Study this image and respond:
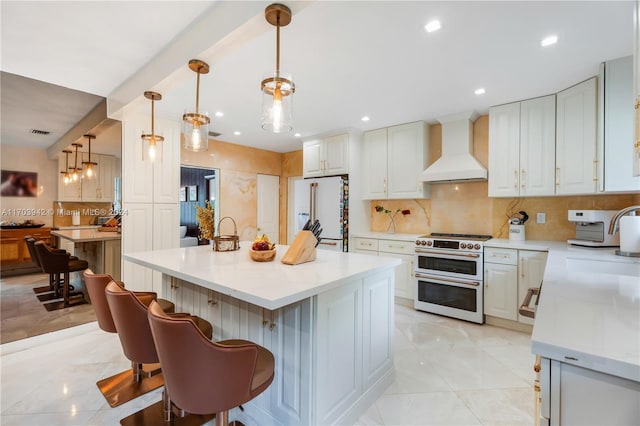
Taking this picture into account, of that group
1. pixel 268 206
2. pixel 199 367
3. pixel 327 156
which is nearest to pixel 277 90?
pixel 199 367

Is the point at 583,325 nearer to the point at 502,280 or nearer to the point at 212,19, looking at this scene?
the point at 212,19

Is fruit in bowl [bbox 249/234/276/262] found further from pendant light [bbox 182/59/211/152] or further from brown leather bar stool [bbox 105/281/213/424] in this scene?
pendant light [bbox 182/59/211/152]

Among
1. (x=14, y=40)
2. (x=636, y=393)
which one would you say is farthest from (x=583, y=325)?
(x=14, y=40)

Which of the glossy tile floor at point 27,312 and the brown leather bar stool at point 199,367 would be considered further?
the glossy tile floor at point 27,312

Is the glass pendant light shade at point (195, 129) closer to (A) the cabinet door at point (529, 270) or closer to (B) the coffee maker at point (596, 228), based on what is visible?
(A) the cabinet door at point (529, 270)

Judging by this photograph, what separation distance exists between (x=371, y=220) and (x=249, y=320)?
3.37 meters

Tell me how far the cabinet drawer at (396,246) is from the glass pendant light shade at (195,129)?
2683 mm

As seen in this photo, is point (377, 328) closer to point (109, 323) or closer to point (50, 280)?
point (109, 323)

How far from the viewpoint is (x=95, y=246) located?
10.2 feet

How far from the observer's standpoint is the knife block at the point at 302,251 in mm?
1877

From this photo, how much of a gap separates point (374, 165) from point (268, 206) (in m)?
2.41

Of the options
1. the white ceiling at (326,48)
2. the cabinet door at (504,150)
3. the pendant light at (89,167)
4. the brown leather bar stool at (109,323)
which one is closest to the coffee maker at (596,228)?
the cabinet door at (504,150)

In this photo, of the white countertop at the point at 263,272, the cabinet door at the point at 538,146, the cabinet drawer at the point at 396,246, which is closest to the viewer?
the white countertop at the point at 263,272

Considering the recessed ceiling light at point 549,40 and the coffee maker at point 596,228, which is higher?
the recessed ceiling light at point 549,40
